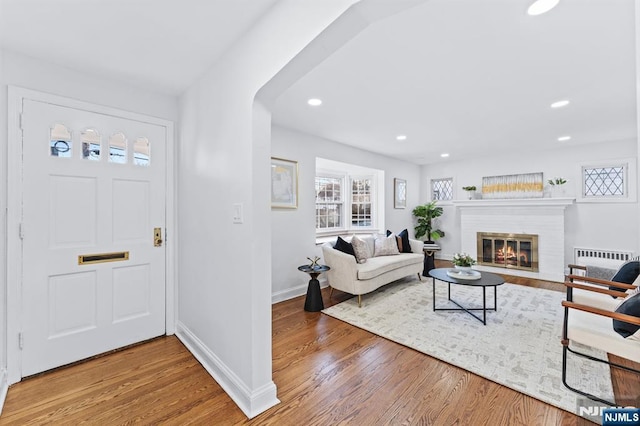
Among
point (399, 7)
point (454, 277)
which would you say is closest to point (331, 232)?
point (454, 277)

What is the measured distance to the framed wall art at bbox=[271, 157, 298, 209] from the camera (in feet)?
12.1

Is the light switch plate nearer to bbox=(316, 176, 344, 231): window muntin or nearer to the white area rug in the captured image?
the white area rug

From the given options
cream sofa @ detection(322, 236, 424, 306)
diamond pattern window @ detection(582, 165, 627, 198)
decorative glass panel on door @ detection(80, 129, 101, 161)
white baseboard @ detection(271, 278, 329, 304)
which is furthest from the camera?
diamond pattern window @ detection(582, 165, 627, 198)

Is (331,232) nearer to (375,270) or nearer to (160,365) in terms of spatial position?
(375,270)

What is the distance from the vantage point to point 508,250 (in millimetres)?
5453

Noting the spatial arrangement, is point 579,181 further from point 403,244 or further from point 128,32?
point 128,32

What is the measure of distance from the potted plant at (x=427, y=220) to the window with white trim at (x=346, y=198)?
1.35m

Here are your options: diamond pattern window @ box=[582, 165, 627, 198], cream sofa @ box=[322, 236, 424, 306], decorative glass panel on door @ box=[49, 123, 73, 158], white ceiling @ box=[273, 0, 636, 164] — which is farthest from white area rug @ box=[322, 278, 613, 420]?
decorative glass panel on door @ box=[49, 123, 73, 158]

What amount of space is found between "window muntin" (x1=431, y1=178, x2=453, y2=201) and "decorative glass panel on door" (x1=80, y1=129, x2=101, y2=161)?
642 cm

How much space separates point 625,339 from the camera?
5.29 feet

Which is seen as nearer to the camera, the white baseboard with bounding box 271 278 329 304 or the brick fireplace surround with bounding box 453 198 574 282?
the white baseboard with bounding box 271 278 329 304

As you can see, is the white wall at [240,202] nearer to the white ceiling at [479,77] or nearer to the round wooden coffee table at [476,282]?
the white ceiling at [479,77]

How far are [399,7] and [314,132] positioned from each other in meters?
2.98

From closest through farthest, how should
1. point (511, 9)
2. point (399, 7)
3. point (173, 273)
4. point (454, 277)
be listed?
1. point (399, 7)
2. point (511, 9)
3. point (173, 273)
4. point (454, 277)
